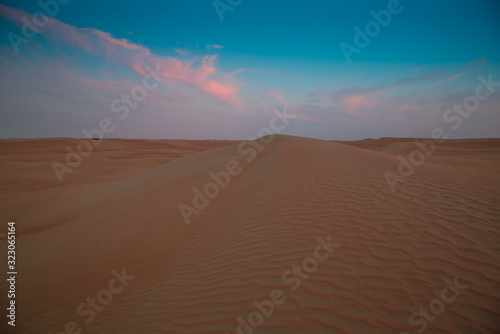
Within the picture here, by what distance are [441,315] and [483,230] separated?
219 centimetres

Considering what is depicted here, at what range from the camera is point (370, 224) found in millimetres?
3982

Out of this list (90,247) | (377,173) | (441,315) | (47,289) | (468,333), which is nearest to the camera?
(468,333)

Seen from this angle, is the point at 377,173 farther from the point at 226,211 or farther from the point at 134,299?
the point at 134,299

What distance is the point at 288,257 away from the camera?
11.4 ft

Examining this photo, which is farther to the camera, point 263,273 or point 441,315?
point 263,273

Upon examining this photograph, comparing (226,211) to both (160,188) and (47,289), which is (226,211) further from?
(160,188)

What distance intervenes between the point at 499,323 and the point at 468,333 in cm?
37

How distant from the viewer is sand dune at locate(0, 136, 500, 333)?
8.32 ft

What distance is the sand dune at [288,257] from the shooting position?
2535 mm

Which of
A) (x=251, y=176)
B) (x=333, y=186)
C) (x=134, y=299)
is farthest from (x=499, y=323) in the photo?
(x=251, y=176)

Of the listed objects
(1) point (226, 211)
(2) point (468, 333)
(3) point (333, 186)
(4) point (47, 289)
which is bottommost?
(4) point (47, 289)

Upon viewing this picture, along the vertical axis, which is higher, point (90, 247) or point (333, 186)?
point (333, 186)

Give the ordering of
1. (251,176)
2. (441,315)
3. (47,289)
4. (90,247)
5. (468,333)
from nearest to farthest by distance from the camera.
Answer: (468,333) < (441,315) < (47,289) < (90,247) < (251,176)

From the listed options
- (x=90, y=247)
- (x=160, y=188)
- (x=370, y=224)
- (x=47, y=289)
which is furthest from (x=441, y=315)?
(x=160, y=188)
